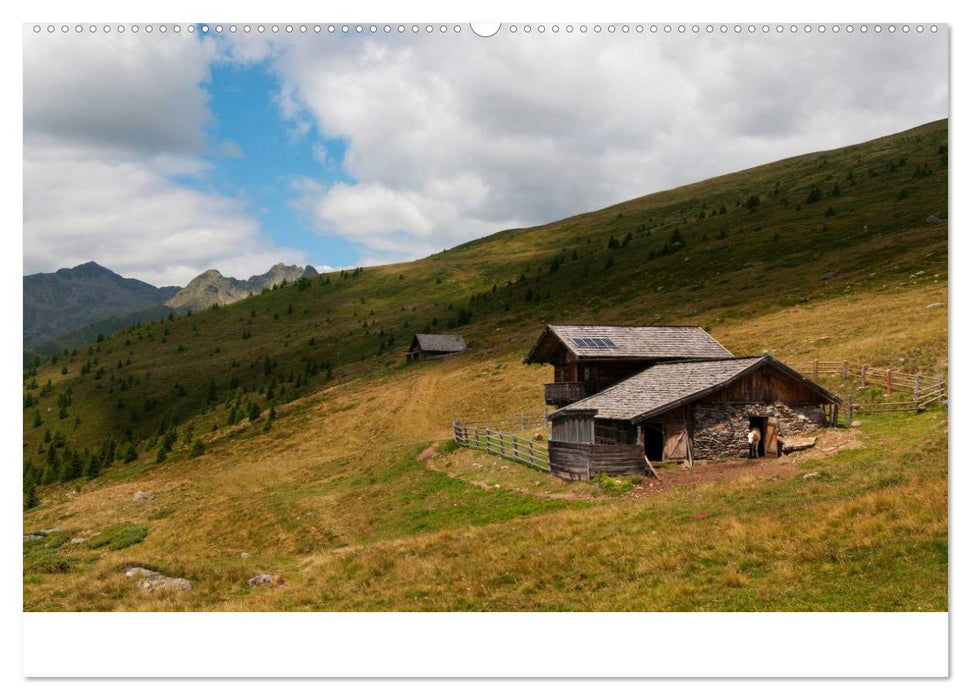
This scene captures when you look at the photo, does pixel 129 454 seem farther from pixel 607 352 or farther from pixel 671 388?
pixel 671 388

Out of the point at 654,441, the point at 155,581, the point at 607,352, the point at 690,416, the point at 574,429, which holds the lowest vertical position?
the point at 155,581

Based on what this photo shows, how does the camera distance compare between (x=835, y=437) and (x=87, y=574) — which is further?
(x=835, y=437)

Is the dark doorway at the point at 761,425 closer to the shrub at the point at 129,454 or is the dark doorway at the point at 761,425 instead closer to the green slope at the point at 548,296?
the green slope at the point at 548,296

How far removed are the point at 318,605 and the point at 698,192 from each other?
542 ft

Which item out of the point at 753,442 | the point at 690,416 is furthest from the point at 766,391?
the point at 690,416

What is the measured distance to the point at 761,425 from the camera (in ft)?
101

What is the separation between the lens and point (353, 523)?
3162 cm

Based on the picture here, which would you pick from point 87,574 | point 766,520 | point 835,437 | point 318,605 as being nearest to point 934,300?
point 835,437

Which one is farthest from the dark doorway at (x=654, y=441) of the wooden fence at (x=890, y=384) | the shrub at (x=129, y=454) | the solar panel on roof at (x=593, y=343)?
the shrub at (x=129, y=454)

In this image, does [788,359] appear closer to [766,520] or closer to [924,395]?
[924,395]

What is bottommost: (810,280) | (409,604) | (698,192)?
(409,604)

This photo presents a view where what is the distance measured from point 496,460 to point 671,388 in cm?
1161

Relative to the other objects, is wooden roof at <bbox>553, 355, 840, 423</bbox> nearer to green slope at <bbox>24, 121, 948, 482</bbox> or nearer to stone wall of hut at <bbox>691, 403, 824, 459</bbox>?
stone wall of hut at <bbox>691, 403, 824, 459</bbox>

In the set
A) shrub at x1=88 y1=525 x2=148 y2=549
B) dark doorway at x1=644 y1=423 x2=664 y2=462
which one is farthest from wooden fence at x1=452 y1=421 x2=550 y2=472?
shrub at x1=88 y1=525 x2=148 y2=549
